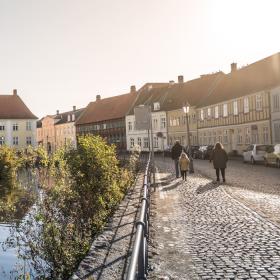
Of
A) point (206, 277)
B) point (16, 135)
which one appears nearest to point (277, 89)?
point (206, 277)

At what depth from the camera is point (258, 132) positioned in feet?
151

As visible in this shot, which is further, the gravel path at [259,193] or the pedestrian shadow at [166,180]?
the pedestrian shadow at [166,180]

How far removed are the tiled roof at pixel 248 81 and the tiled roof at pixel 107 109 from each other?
30.5 m

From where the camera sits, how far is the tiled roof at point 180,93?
67.6m

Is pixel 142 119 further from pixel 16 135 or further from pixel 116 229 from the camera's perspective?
pixel 16 135

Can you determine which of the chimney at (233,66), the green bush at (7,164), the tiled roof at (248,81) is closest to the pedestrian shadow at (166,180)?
the green bush at (7,164)

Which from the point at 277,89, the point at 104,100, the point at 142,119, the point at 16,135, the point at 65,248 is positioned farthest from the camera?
the point at 104,100

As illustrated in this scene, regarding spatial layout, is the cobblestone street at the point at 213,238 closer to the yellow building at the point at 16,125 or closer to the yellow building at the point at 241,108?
the yellow building at the point at 241,108

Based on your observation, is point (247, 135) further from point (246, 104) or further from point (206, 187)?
point (206, 187)

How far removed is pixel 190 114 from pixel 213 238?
59718mm

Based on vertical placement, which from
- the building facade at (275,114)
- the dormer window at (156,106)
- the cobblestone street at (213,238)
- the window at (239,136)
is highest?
the dormer window at (156,106)

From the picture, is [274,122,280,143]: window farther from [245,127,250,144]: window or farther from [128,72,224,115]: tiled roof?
[128,72,224,115]: tiled roof

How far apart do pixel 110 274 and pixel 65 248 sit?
2.49m

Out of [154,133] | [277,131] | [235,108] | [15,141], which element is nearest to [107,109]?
[15,141]
